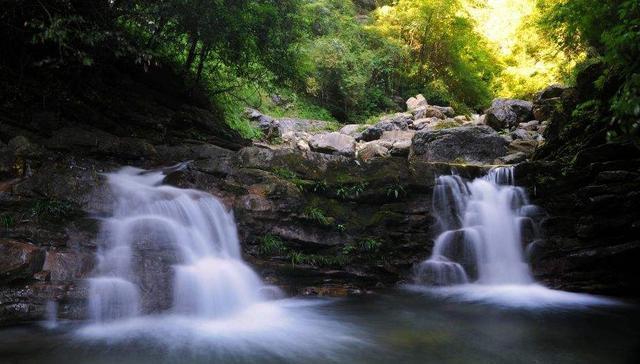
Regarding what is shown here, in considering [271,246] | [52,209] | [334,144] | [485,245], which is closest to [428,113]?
[334,144]

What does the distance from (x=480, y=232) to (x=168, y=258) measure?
19.9ft

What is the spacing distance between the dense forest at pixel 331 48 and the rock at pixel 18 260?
311cm

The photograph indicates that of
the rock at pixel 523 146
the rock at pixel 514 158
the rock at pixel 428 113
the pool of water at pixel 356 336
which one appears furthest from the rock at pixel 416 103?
the pool of water at pixel 356 336

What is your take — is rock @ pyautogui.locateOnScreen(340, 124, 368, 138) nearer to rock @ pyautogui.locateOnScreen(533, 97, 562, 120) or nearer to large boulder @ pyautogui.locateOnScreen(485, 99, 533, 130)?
large boulder @ pyautogui.locateOnScreen(485, 99, 533, 130)

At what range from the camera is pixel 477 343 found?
5918mm

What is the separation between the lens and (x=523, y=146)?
13.6 meters

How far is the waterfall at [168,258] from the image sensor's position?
619 cm

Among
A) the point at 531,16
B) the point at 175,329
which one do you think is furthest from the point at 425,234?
the point at 531,16

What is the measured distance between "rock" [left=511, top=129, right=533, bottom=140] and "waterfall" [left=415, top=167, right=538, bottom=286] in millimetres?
5049

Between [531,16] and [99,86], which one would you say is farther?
[531,16]

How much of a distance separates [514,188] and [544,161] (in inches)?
32.4

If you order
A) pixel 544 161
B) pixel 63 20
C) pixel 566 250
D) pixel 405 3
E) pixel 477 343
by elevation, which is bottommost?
pixel 477 343

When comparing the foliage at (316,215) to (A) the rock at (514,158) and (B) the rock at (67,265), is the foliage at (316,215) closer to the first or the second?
(B) the rock at (67,265)

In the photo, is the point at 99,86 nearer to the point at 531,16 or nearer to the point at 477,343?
Result: the point at 477,343
